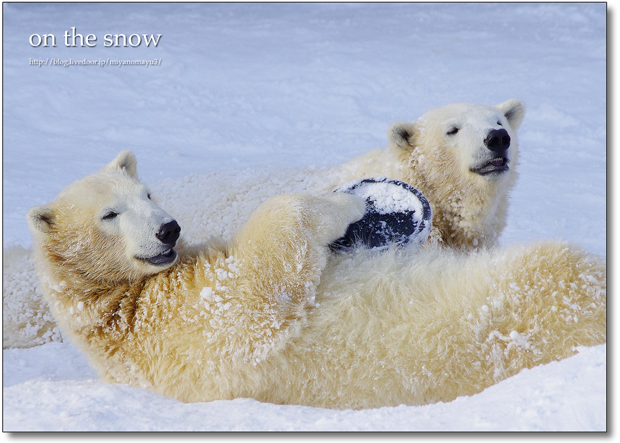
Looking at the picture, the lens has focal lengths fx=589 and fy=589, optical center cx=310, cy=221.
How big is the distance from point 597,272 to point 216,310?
186cm

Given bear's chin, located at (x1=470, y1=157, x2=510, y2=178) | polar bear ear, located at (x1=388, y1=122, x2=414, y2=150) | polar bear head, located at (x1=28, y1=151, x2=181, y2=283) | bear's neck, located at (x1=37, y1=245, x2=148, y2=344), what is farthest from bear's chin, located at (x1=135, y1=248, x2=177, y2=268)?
bear's chin, located at (x1=470, y1=157, x2=510, y2=178)

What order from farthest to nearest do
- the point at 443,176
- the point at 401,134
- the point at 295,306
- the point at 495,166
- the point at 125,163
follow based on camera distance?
the point at 401,134 → the point at 443,176 → the point at 495,166 → the point at 125,163 → the point at 295,306

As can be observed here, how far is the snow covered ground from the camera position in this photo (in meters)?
2.47

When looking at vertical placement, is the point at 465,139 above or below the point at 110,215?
above

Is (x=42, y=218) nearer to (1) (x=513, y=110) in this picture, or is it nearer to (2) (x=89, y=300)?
(2) (x=89, y=300)

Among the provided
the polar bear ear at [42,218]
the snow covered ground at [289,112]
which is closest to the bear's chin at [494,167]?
the snow covered ground at [289,112]

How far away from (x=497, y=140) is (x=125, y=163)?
2.45 m

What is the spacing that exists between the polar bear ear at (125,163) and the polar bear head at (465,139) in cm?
185

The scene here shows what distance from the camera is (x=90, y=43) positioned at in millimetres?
11578

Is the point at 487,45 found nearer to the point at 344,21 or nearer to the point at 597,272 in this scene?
the point at 344,21

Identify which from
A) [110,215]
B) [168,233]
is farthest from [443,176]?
[110,215]

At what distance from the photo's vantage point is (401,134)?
4.42 meters

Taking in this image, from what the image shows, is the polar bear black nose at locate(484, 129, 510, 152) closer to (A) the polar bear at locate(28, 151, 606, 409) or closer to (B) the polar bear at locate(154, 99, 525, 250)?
(B) the polar bear at locate(154, 99, 525, 250)
